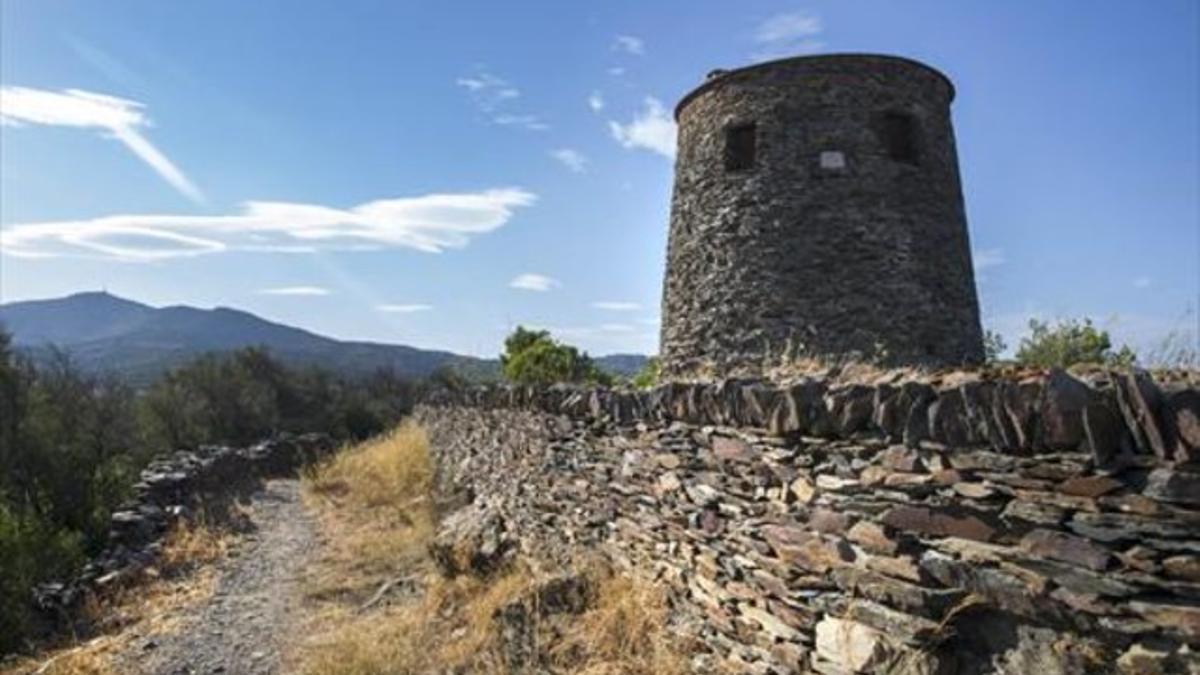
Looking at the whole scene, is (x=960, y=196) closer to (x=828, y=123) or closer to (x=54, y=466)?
(x=828, y=123)

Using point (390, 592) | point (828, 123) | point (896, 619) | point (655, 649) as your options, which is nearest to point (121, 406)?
point (390, 592)

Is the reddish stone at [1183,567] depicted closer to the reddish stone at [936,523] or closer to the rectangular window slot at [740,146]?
the reddish stone at [936,523]

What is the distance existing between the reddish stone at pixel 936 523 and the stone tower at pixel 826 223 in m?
7.12

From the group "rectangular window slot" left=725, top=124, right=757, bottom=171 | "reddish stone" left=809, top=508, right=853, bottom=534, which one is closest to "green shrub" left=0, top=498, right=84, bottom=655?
"reddish stone" left=809, top=508, right=853, bottom=534

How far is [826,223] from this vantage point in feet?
37.0

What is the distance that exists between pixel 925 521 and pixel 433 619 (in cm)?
470

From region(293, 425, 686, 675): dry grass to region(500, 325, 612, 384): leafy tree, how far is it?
28.4ft

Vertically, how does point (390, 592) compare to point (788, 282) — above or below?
below

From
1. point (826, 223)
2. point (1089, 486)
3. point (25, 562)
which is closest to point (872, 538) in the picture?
point (1089, 486)

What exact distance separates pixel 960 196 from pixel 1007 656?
33.7 ft

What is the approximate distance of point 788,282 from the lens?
11.2m

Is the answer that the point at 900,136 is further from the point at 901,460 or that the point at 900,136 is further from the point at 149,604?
the point at 149,604

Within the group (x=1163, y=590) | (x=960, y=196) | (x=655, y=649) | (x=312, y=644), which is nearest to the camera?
(x=1163, y=590)

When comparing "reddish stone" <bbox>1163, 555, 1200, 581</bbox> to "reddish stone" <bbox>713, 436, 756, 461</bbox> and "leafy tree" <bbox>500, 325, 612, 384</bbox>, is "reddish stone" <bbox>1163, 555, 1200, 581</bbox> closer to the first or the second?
"reddish stone" <bbox>713, 436, 756, 461</bbox>
